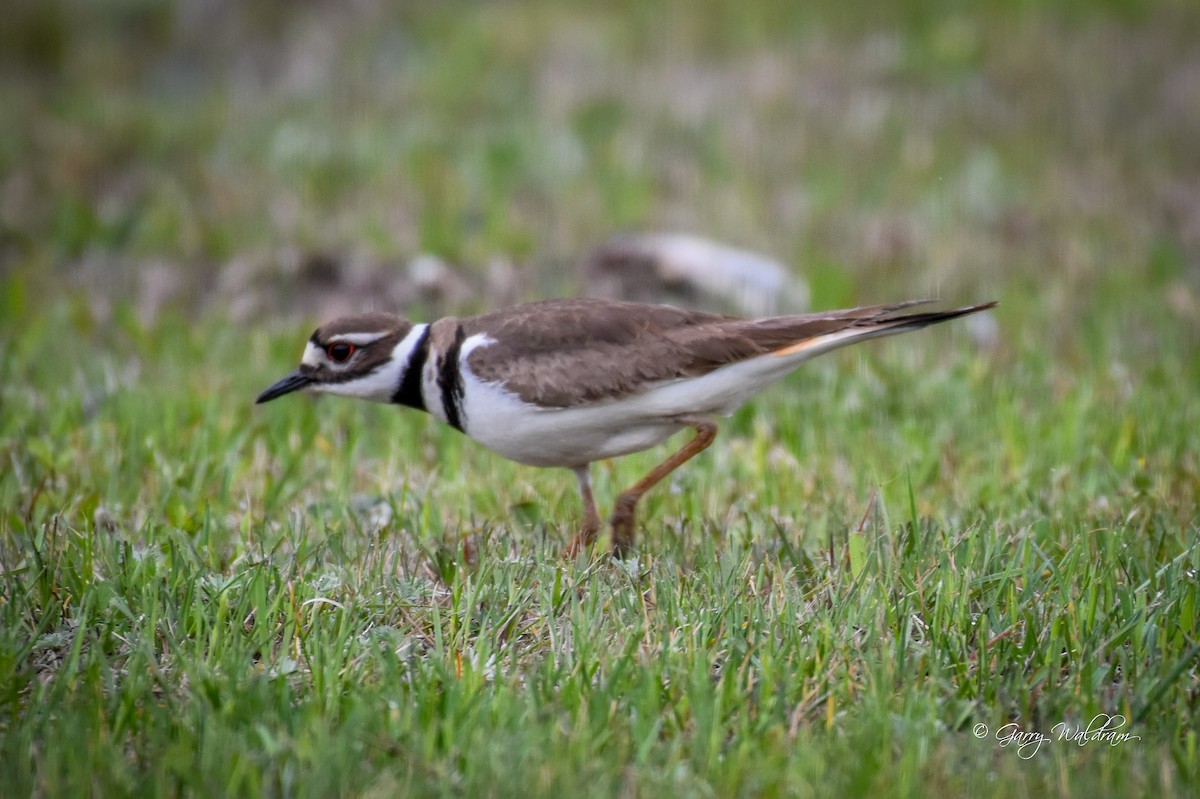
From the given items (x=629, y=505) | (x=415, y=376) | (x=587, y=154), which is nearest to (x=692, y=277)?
(x=587, y=154)

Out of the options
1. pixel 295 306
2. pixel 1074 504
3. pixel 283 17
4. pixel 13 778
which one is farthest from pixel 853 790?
pixel 283 17

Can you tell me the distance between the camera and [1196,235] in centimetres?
945

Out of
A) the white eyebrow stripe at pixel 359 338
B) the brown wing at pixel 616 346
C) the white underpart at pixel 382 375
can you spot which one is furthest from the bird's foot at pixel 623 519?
the white eyebrow stripe at pixel 359 338

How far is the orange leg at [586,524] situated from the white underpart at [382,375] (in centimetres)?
78

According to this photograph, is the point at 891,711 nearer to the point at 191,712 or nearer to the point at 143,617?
the point at 191,712

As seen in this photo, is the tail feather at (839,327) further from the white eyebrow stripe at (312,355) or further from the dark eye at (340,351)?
the white eyebrow stripe at (312,355)

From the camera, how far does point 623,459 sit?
19.8 ft

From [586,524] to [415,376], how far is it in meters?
0.87

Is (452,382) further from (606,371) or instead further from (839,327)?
(839,327)

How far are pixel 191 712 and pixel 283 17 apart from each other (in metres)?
12.8

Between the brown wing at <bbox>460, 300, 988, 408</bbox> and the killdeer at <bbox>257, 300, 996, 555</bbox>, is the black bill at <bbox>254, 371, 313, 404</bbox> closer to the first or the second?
the killdeer at <bbox>257, 300, 996, 555</bbox>

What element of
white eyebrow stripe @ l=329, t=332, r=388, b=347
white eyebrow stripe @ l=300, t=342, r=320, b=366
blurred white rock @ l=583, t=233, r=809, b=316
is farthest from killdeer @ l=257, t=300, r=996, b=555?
blurred white rock @ l=583, t=233, r=809, b=316

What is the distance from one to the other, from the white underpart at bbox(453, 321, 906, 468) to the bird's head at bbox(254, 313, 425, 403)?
371 mm

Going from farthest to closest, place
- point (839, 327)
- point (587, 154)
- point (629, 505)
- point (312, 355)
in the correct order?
point (587, 154), point (312, 355), point (629, 505), point (839, 327)
